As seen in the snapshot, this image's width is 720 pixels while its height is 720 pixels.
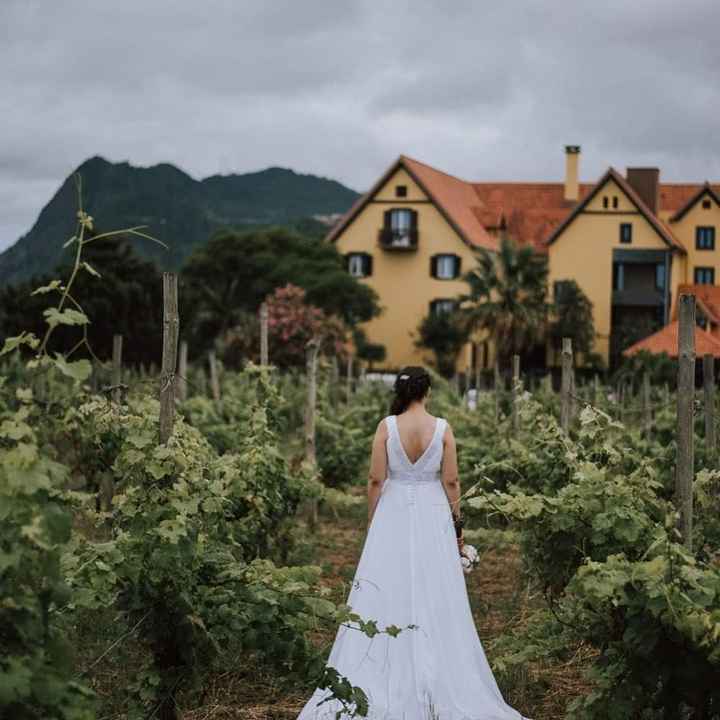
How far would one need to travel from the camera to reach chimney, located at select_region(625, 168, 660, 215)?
4962cm

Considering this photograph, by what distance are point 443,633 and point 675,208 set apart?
50.5m

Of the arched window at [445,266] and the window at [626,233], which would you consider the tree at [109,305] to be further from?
the window at [626,233]

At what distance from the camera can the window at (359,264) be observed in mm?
50156

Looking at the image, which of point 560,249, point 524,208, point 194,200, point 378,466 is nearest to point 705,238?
point 560,249

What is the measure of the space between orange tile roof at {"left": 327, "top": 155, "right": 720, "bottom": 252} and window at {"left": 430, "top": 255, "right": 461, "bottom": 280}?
104 centimetres

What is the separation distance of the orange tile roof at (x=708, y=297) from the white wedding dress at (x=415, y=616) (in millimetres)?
40332

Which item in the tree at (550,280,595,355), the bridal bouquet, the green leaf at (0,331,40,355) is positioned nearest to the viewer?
the green leaf at (0,331,40,355)

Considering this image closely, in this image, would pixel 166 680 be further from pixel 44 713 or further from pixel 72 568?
pixel 44 713

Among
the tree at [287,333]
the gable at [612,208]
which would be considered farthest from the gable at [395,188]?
the tree at [287,333]

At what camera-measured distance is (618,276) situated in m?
49.2

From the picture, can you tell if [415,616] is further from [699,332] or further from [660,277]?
[660,277]

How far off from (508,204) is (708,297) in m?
10.7

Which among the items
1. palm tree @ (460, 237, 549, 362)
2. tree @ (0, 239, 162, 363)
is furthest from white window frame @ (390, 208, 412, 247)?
tree @ (0, 239, 162, 363)

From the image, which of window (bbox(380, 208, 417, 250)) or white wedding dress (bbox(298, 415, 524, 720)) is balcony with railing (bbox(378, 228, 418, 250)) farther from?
white wedding dress (bbox(298, 415, 524, 720))
